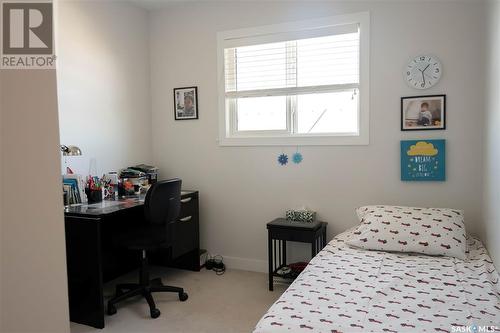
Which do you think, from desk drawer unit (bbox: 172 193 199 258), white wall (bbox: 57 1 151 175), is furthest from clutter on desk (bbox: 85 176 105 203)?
desk drawer unit (bbox: 172 193 199 258)

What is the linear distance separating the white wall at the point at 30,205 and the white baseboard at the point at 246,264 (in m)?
2.88

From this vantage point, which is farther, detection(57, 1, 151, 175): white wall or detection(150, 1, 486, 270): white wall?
detection(57, 1, 151, 175): white wall

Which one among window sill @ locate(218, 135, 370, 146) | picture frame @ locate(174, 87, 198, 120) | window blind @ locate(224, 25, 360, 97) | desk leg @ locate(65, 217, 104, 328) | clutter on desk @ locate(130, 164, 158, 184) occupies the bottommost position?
desk leg @ locate(65, 217, 104, 328)

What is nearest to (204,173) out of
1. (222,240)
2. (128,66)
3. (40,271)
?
(222,240)

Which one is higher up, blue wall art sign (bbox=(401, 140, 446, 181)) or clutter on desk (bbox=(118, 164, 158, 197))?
blue wall art sign (bbox=(401, 140, 446, 181))

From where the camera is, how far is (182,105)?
378cm

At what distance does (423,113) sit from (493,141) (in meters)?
0.67

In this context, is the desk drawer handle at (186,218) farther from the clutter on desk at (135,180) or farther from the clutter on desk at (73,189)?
the clutter on desk at (73,189)

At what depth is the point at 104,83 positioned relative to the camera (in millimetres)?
3391

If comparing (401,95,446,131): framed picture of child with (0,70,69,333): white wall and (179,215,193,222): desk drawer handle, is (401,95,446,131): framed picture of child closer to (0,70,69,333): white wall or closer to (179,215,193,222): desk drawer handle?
(179,215,193,222): desk drawer handle

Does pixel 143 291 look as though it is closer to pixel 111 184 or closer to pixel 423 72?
pixel 111 184

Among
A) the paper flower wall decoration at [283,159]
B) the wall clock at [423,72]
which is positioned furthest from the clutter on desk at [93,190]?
the wall clock at [423,72]

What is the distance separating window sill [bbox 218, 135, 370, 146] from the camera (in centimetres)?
309

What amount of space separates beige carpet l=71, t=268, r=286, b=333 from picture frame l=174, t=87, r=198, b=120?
5.17 feet
